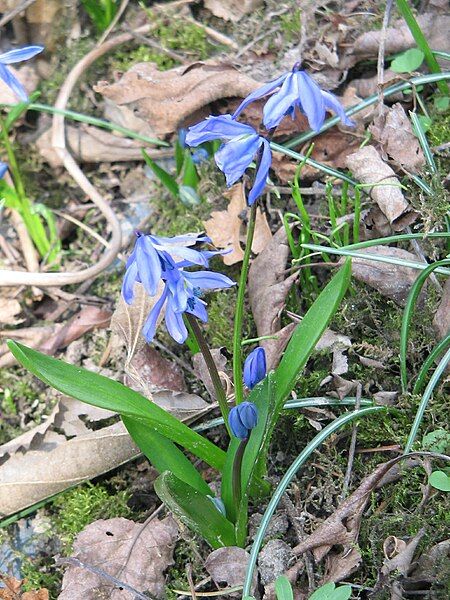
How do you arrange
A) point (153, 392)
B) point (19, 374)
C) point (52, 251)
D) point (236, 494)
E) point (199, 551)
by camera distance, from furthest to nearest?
point (52, 251), point (19, 374), point (153, 392), point (199, 551), point (236, 494)

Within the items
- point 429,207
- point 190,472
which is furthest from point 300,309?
point 190,472

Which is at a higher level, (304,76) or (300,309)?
(304,76)

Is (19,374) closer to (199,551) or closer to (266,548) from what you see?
(199,551)

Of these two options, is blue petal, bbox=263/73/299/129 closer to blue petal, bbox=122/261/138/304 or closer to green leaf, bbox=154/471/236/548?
blue petal, bbox=122/261/138/304

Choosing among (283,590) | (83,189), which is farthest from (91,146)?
(283,590)

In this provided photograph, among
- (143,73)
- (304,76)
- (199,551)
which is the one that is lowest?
(199,551)


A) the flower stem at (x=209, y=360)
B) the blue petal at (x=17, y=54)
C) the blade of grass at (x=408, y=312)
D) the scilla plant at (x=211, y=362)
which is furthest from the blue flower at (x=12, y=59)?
the blade of grass at (x=408, y=312)

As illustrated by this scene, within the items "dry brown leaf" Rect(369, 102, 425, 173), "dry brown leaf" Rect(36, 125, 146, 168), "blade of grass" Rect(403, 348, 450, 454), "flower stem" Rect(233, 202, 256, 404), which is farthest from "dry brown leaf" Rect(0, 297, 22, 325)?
"blade of grass" Rect(403, 348, 450, 454)
